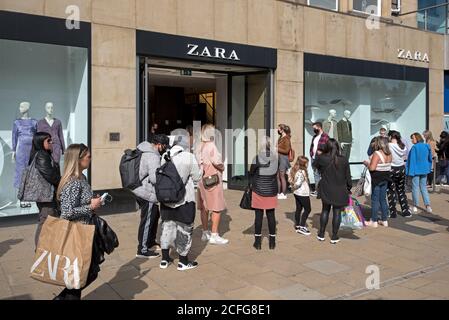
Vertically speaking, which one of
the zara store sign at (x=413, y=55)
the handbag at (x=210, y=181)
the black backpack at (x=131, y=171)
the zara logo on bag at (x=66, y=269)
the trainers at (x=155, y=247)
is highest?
the zara store sign at (x=413, y=55)

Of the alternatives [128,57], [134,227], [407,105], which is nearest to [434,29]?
[407,105]

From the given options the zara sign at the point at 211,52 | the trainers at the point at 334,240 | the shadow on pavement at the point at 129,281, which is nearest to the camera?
the shadow on pavement at the point at 129,281

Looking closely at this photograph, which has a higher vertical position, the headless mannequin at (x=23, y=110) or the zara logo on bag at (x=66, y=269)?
the headless mannequin at (x=23, y=110)

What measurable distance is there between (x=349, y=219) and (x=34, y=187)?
15.1ft

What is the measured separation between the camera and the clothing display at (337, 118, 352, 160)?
13.0 meters

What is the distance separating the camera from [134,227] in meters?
7.80

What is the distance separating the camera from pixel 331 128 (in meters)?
12.9

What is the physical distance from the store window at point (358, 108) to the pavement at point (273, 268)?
5.30 m

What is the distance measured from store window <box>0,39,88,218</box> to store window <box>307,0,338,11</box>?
6721 millimetres

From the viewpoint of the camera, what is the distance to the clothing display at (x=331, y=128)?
503 inches

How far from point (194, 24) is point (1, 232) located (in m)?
5.52

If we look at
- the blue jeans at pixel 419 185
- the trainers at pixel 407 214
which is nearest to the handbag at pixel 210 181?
the trainers at pixel 407 214

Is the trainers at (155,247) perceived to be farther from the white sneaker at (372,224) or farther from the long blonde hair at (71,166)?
the white sneaker at (372,224)

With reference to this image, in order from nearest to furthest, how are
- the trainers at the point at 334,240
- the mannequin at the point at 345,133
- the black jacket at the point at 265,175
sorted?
1. the black jacket at the point at 265,175
2. the trainers at the point at 334,240
3. the mannequin at the point at 345,133
